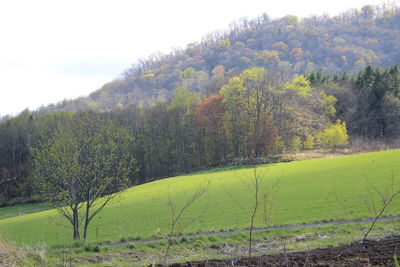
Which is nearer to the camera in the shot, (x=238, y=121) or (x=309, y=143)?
(x=309, y=143)

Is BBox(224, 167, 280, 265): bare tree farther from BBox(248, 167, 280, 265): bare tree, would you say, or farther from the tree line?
the tree line

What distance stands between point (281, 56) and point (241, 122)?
120589 millimetres

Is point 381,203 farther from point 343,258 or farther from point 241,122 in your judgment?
point 241,122

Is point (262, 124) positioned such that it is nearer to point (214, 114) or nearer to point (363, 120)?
point (214, 114)

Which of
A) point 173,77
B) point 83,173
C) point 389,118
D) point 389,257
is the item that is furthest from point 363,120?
point 173,77

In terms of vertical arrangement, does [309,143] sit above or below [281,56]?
below

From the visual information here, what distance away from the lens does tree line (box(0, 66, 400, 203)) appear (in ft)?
186

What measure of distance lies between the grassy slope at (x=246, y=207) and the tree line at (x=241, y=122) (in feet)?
63.6

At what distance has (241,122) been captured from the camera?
2333 inches

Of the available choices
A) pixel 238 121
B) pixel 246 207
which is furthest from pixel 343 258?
pixel 238 121

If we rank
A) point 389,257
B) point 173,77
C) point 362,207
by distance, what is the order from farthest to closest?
point 173,77 → point 362,207 → point 389,257

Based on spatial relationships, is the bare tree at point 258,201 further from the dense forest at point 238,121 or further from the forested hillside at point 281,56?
the forested hillside at point 281,56

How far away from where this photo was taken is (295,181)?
100ft

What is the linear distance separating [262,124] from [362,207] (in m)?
37.7
